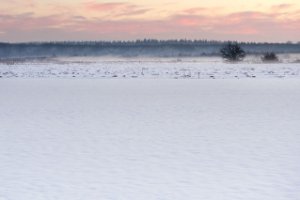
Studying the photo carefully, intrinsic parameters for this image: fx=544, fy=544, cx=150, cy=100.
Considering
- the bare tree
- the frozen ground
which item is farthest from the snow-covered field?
the frozen ground

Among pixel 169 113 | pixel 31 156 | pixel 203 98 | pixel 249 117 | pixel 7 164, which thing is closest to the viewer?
pixel 7 164

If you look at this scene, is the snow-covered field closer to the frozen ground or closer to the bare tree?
the bare tree

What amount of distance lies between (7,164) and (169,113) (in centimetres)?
757

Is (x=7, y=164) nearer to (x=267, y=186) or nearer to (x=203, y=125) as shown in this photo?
(x=267, y=186)

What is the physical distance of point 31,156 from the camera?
368 inches

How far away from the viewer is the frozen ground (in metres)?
7.12

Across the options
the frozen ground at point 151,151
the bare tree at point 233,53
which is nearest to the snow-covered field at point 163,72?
the bare tree at point 233,53

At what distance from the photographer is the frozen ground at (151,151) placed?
712cm

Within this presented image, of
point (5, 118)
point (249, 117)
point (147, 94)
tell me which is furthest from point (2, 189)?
point (147, 94)

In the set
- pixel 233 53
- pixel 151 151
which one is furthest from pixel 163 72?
pixel 151 151

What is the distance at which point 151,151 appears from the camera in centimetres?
973

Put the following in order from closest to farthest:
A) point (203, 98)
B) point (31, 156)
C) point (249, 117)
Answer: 1. point (31, 156)
2. point (249, 117)
3. point (203, 98)

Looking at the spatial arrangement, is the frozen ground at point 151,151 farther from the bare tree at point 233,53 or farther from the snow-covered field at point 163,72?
the bare tree at point 233,53

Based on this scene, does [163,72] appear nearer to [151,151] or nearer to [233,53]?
[233,53]
